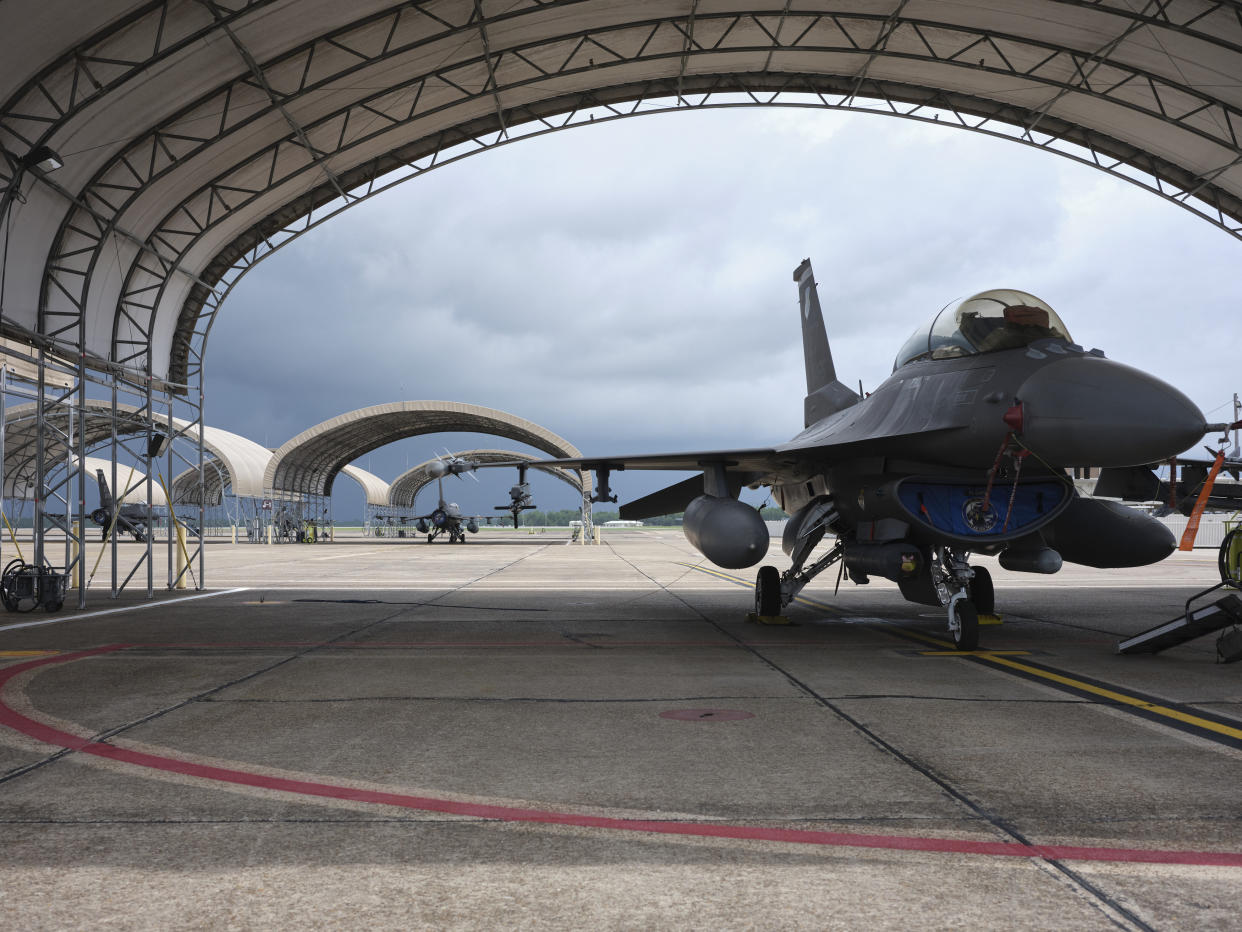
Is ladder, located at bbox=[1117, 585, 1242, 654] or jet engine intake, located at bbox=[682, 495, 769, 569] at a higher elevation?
jet engine intake, located at bbox=[682, 495, 769, 569]

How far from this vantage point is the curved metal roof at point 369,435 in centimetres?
4744

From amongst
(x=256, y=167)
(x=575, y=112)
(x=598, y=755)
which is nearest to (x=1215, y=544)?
(x=575, y=112)

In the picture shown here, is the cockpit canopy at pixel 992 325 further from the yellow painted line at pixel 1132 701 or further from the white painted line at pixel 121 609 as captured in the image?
the white painted line at pixel 121 609

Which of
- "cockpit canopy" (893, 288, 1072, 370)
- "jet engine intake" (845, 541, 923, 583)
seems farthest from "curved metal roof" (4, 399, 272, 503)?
"cockpit canopy" (893, 288, 1072, 370)

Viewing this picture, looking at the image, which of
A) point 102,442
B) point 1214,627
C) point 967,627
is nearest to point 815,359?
point 967,627

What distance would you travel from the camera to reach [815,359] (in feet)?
45.9

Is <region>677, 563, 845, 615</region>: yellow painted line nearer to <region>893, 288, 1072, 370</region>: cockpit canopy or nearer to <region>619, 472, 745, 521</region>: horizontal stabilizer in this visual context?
<region>619, 472, 745, 521</region>: horizontal stabilizer

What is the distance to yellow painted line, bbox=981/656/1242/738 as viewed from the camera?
5.10 meters

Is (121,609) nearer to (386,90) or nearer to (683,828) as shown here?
(386,90)

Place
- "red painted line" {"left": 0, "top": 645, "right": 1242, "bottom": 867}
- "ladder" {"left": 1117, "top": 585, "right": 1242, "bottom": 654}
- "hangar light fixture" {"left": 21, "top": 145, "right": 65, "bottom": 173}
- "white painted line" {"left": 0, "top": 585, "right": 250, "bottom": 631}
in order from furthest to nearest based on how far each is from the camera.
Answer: "hangar light fixture" {"left": 21, "top": 145, "right": 65, "bottom": 173}
"white painted line" {"left": 0, "top": 585, "right": 250, "bottom": 631}
"ladder" {"left": 1117, "top": 585, "right": 1242, "bottom": 654}
"red painted line" {"left": 0, "top": 645, "right": 1242, "bottom": 867}

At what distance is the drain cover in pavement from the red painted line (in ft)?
6.44

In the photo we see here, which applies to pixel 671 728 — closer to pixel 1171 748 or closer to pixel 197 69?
pixel 1171 748

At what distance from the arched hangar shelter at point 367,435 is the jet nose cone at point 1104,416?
39.0 m

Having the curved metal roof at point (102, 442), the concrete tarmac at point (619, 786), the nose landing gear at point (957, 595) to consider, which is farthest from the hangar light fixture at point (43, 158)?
the curved metal roof at point (102, 442)
